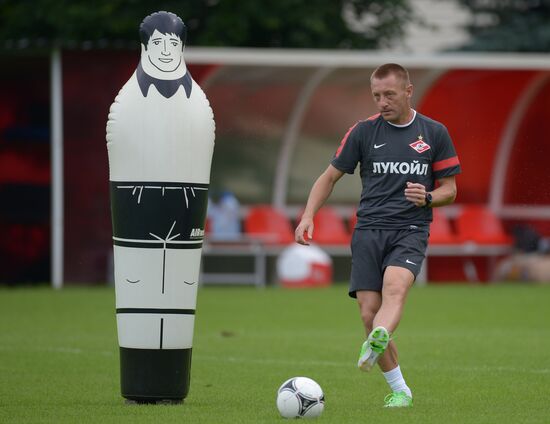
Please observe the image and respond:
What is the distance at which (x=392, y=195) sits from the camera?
28.0 ft

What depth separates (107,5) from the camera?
24.3 metres

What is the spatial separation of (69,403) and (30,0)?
1749cm

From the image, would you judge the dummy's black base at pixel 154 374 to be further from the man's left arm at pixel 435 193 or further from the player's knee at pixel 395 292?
the man's left arm at pixel 435 193

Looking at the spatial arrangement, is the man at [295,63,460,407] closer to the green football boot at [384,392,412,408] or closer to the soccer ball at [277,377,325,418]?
the green football boot at [384,392,412,408]

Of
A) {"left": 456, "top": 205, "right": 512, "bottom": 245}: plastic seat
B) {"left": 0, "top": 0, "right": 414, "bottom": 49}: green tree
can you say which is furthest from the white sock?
{"left": 0, "top": 0, "right": 414, "bottom": 49}: green tree

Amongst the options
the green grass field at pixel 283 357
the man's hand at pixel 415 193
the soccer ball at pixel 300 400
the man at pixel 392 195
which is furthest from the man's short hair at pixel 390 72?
the green grass field at pixel 283 357

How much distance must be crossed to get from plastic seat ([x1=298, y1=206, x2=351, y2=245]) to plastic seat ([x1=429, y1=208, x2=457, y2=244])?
1.49 m

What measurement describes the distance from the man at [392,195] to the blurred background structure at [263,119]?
1221cm

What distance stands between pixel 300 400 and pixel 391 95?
2.00 m

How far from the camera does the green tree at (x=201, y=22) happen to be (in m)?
24.4

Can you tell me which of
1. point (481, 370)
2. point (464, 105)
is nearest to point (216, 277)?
point (464, 105)

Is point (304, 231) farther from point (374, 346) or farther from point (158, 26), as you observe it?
point (158, 26)

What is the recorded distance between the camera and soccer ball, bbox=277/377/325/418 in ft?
26.3

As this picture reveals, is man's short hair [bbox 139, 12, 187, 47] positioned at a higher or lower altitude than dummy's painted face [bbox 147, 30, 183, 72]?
higher
